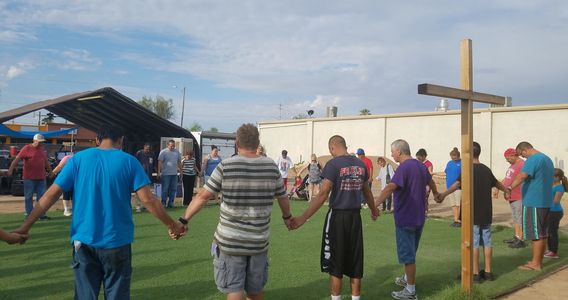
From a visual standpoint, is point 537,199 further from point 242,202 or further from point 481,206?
point 242,202

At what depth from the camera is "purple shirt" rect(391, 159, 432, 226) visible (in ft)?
18.1

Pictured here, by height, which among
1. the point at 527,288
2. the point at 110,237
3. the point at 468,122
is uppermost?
the point at 468,122

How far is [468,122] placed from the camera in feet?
17.6

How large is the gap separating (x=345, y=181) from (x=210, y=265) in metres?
2.83

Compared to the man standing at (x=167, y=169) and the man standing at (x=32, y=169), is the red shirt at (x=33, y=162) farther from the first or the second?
the man standing at (x=167, y=169)

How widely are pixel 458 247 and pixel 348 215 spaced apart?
4.74 meters

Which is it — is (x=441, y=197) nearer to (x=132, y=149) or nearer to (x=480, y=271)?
(x=480, y=271)

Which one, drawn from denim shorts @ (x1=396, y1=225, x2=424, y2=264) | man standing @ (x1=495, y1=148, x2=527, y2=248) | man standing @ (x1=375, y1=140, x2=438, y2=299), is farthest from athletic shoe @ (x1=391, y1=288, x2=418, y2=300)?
man standing @ (x1=495, y1=148, x2=527, y2=248)

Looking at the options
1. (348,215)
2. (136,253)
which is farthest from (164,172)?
(348,215)

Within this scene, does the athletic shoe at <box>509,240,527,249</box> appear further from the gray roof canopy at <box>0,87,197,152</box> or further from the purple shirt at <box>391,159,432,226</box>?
the gray roof canopy at <box>0,87,197,152</box>

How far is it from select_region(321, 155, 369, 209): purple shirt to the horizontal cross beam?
1019mm

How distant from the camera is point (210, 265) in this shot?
679cm

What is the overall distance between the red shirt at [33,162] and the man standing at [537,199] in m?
9.24

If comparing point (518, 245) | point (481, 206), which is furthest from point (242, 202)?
point (518, 245)
